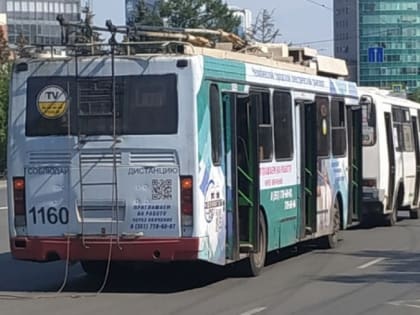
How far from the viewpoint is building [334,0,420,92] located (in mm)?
94625

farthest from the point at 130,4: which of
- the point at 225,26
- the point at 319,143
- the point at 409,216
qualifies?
the point at 319,143

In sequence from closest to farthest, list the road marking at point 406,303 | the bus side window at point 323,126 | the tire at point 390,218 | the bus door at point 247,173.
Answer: the road marking at point 406,303
the bus door at point 247,173
the bus side window at point 323,126
the tire at point 390,218

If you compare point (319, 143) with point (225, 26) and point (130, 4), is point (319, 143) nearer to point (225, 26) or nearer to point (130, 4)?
point (225, 26)

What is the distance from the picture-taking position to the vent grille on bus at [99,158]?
14984 millimetres

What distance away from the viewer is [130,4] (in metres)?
116

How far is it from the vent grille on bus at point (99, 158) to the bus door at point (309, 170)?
4.53 m

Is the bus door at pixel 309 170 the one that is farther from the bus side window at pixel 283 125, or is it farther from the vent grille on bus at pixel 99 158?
the vent grille on bus at pixel 99 158

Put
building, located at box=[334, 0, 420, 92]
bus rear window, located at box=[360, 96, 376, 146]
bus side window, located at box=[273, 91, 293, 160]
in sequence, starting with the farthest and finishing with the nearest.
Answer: building, located at box=[334, 0, 420, 92], bus rear window, located at box=[360, 96, 376, 146], bus side window, located at box=[273, 91, 293, 160]

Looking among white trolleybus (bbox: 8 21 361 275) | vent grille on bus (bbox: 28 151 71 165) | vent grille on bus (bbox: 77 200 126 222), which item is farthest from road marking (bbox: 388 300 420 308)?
vent grille on bus (bbox: 28 151 71 165)

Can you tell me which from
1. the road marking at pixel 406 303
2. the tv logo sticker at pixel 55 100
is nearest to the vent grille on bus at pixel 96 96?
the tv logo sticker at pixel 55 100

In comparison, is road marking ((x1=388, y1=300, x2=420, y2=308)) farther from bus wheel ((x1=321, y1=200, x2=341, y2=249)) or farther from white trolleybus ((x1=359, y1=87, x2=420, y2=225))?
white trolleybus ((x1=359, y1=87, x2=420, y2=225))

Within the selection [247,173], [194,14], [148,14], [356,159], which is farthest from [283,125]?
[194,14]

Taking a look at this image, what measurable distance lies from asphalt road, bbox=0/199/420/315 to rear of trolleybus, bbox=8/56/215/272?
1.90ft

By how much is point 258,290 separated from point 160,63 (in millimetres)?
3017
